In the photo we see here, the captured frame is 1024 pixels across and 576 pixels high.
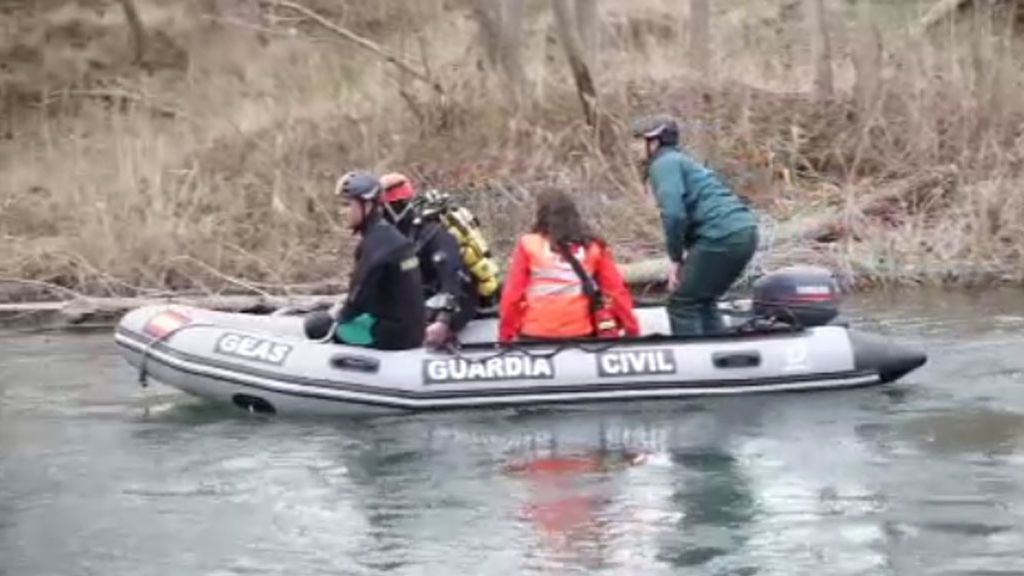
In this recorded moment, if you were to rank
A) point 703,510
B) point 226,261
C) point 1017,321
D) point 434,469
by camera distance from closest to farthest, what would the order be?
point 703,510, point 434,469, point 1017,321, point 226,261

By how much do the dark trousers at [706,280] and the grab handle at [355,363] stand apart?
1.76 meters

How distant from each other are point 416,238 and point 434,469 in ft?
6.55

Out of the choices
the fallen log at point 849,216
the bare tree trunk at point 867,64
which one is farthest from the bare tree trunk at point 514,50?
the fallen log at point 849,216

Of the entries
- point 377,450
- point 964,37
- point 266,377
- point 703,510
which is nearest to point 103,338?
point 266,377

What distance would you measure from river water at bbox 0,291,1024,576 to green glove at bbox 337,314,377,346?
1.51 ft

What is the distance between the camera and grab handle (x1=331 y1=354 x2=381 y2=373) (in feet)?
39.1

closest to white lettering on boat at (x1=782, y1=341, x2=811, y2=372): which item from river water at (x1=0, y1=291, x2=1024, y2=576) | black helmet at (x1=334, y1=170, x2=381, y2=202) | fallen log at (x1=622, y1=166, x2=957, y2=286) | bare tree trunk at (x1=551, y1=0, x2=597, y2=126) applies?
river water at (x1=0, y1=291, x2=1024, y2=576)

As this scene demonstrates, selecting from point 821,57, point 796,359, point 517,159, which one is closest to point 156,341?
point 796,359

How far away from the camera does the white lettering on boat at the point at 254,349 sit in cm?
1205

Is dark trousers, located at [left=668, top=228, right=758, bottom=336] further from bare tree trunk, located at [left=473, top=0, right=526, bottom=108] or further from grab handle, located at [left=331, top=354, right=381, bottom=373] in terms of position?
bare tree trunk, located at [left=473, top=0, right=526, bottom=108]

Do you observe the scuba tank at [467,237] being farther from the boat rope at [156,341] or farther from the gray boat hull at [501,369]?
the boat rope at [156,341]

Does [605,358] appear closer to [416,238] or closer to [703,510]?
[416,238]

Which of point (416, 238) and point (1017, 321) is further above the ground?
point (416, 238)

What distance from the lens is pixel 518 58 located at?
21453 millimetres
